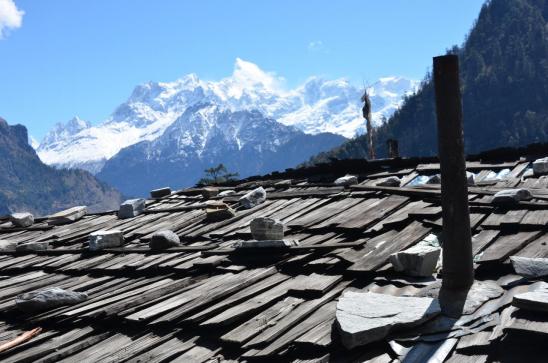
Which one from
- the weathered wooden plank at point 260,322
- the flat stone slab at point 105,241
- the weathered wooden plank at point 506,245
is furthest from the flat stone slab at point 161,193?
the weathered wooden plank at point 506,245

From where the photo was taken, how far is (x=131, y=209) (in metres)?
15.8

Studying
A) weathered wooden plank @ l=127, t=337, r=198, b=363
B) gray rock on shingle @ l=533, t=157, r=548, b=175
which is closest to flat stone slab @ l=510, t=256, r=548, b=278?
weathered wooden plank @ l=127, t=337, r=198, b=363

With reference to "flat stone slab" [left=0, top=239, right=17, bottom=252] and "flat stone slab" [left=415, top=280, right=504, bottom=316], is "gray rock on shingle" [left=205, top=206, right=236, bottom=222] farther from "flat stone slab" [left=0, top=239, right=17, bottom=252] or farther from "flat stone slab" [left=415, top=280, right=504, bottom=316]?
"flat stone slab" [left=415, top=280, right=504, bottom=316]

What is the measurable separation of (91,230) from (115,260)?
4314mm

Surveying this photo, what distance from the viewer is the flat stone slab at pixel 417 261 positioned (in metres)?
6.93

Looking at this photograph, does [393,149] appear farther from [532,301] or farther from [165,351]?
[532,301]

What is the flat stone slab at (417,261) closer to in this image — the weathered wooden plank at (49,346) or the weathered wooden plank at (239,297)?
the weathered wooden plank at (239,297)

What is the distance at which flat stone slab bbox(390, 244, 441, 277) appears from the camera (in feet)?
22.7

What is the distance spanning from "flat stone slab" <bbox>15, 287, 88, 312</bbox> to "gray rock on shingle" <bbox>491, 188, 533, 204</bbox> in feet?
20.7

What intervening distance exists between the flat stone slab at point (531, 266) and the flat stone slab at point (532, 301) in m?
0.77

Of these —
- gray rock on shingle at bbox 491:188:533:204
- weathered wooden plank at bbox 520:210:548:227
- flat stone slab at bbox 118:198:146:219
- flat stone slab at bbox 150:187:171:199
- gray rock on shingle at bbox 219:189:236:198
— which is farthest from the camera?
flat stone slab at bbox 150:187:171:199

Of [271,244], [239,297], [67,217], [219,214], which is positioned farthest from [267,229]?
[67,217]

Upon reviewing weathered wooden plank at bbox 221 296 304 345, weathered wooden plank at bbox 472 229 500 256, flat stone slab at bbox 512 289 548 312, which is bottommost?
weathered wooden plank at bbox 221 296 304 345

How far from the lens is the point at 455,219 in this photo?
6.63 metres
